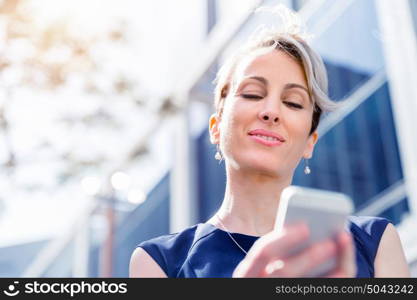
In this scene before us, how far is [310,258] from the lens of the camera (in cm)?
77

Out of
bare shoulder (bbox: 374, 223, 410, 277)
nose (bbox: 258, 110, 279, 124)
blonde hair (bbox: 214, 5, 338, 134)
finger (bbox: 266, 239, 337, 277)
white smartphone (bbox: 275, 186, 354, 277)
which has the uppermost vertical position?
blonde hair (bbox: 214, 5, 338, 134)

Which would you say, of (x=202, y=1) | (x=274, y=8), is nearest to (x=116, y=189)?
(x=202, y=1)

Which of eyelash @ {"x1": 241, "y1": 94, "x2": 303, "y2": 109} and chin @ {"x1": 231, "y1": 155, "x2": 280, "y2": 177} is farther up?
eyelash @ {"x1": 241, "y1": 94, "x2": 303, "y2": 109}

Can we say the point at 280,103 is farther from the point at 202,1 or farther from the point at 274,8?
the point at 202,1

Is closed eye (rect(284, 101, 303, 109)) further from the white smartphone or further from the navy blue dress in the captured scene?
the white smartphone

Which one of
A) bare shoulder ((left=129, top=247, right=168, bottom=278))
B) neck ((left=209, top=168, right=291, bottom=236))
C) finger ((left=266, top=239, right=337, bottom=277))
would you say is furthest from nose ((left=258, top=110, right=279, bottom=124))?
finger ((left=266, top=239, right=337, bottom=277))

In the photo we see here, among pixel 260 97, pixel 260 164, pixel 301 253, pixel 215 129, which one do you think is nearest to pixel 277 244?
pixel 301 253

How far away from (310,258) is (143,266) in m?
0.54

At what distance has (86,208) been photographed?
41.0ft

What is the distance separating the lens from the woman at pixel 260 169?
47.8 inches

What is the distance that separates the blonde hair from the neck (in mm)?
182

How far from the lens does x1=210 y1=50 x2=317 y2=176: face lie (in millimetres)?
1215

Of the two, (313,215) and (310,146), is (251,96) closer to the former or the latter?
(310,146)

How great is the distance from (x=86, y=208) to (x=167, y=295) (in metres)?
11.7
